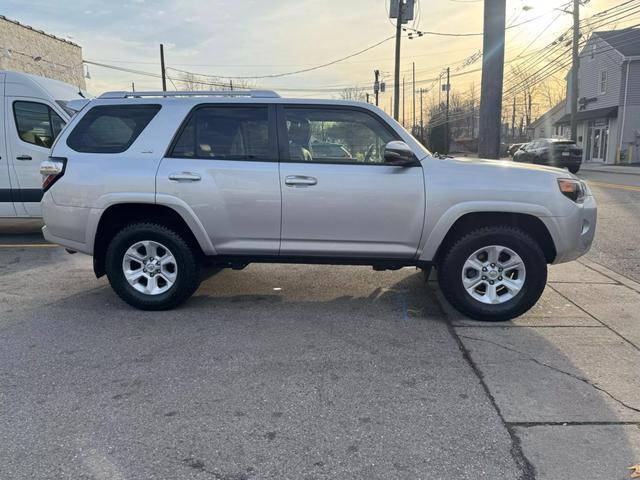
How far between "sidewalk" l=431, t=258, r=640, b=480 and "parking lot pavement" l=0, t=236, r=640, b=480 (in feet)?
0.04

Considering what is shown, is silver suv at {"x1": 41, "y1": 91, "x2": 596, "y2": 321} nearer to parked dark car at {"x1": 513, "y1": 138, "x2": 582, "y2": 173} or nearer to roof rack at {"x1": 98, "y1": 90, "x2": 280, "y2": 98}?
roof rack at {"x1": 98, "y1": 90, "x2": 280, "y2": 98}

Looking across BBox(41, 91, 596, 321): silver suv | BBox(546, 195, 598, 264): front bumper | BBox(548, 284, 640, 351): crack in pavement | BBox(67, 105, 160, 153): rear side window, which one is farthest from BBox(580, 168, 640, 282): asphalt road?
BBox(67, 105, 160, 153): rear side window

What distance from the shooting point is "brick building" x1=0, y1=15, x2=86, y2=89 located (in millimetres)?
19172

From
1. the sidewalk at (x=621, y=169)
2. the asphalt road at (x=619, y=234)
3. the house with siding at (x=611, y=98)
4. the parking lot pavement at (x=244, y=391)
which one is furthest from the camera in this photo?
the house with siding at (x=611, y=98)

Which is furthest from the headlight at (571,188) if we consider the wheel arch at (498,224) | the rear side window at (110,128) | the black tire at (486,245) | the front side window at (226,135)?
the rear side window at (110,128)

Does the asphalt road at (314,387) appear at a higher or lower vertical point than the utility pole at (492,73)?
lower

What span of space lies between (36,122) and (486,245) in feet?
23.9

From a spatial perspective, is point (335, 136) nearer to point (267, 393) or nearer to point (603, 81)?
point (267, 393)

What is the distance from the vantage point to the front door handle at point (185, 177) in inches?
179

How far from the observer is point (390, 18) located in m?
21.5

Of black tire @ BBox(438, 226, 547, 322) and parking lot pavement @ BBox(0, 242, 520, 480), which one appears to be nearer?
parking lot pavement @ BBox(0, 242, 520, 480)

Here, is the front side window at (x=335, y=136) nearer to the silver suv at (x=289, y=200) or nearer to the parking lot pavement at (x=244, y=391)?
the silver suv at (x=289, y=200)

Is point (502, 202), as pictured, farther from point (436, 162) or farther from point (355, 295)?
point (355, 295)

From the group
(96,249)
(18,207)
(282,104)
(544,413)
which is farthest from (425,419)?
(18,207)
